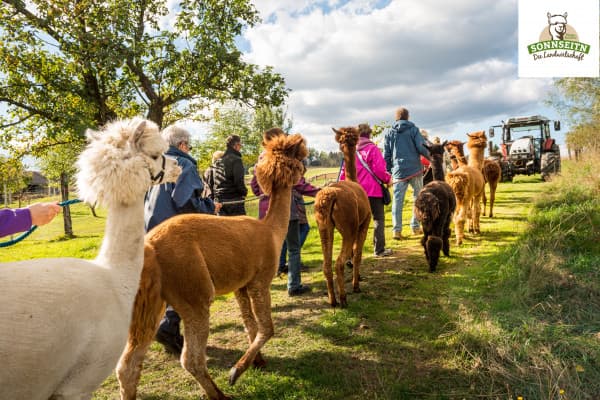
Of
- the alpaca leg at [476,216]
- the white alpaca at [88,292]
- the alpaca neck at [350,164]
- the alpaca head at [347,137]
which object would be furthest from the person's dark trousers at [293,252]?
the alpaca leg at [476,216]

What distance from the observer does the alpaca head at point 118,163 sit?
1.93m

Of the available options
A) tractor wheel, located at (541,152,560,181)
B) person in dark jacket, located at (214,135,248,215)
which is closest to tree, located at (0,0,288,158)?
person in dark jacket, located at (214,135,248,215)

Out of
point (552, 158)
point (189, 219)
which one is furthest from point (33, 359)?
point (552, 158)

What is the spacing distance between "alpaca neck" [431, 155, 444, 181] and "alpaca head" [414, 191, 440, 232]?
5.17 feet

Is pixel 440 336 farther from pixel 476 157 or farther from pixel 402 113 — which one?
pixel 476 157

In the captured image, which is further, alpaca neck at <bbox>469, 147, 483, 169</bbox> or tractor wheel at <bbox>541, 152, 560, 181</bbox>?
tractor wheel at <bbox>541, 152, 560, 181</bbox>

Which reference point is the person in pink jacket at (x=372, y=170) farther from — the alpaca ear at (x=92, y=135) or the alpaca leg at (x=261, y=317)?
the alpaca ear at (x=92, y=135)

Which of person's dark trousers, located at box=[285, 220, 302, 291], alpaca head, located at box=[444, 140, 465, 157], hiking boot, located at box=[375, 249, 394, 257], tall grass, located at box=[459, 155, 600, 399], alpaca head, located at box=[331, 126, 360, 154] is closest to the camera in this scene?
tall grass, located at box=[459, 155, 600, 399]

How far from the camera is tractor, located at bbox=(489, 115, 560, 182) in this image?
62.7ft

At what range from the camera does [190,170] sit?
3781 millimetres

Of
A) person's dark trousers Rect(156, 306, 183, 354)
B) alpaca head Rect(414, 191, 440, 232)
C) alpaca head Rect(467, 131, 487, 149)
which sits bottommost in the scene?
person's dark trousers Rect(156, 306, 183, 354)

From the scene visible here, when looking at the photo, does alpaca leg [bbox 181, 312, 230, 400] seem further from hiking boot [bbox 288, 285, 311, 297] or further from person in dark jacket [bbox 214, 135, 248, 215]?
person in dark jacket [bbox 214, 135, 248, 215]

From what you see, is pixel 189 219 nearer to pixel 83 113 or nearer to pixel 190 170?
pixel 190 170

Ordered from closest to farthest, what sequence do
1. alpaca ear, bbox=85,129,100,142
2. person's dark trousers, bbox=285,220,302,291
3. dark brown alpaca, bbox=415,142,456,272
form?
alpaca ear, bbox=85,129,100,142 < person's dark trousers, bbox=285,220,302,291 < dark brown alpaca, bbox=415,142,456,272
